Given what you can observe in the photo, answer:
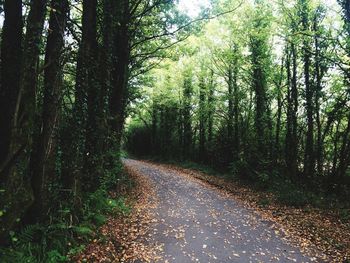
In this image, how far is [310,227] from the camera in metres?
8.55

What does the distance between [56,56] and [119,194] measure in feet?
22.3

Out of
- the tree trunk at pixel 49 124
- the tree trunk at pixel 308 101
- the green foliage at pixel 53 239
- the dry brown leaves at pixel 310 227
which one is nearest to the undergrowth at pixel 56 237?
the green foliage at pixel 53 239

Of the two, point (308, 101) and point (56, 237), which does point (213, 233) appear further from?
point (308, 101)

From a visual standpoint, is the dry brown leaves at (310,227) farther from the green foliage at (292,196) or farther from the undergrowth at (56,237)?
the undergrowth at (56,237)

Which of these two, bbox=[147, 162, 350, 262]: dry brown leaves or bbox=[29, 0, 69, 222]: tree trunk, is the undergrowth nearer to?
bbox=[29, 0, 69, 222]: tree trunk

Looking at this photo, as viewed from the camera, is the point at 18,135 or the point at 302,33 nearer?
the point at 18,135

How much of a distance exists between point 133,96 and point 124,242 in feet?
54.1

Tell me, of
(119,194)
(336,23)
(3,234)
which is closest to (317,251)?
(3,234)

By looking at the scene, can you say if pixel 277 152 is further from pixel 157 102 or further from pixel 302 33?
pixel 157 102

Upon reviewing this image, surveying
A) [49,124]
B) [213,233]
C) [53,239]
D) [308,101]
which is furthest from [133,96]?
[53,239]

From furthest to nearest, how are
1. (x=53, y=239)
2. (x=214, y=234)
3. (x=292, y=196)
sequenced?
(x=292, y=196), (x=214, y=234), (x=53, y=239)

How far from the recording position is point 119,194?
12102 millimetres

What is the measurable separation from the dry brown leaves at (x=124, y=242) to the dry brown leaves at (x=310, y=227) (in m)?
3.75

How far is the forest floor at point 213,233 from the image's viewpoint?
656cm
